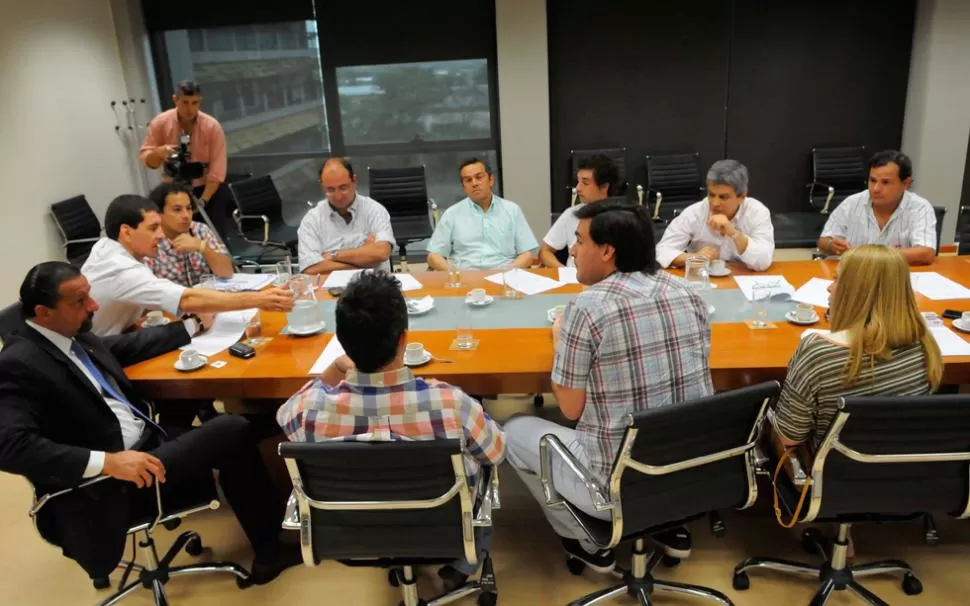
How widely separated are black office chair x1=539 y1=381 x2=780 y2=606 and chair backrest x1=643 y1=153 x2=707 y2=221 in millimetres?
4341

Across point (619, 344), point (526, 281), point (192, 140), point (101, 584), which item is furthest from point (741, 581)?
point (192, 140)

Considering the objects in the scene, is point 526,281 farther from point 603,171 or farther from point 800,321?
point 800,321

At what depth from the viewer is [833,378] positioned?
1.88 m

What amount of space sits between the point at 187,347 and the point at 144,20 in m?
4.76

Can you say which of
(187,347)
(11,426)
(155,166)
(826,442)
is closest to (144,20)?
(155,166)

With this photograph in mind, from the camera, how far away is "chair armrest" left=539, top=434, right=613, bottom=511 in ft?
6.20

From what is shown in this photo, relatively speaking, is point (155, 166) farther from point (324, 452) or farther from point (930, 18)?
point (930, 18)

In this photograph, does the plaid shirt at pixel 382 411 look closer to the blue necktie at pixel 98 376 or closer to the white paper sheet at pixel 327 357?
the white paper sheet at pixel 327 357

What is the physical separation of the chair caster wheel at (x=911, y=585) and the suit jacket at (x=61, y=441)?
7.88ft

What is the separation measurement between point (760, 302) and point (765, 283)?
6.6 inches

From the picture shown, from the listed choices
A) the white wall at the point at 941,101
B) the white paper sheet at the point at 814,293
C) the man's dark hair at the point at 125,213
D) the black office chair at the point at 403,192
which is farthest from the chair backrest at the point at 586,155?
the man's dark hair at the point at 125,213

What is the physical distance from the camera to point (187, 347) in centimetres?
264

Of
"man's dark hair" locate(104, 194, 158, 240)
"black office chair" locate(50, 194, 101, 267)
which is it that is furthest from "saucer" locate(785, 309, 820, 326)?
"black office chair" locate(50, 194, 101, 267)

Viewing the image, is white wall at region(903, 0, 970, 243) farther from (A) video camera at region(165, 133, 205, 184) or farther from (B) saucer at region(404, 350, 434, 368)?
(A) video camera at region(165, 133, 205, 184)
